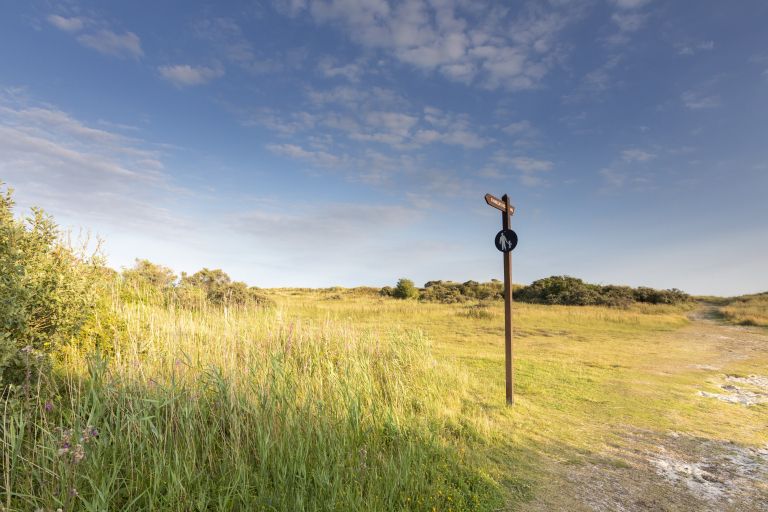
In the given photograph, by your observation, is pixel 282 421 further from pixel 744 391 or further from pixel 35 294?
pixel 744 391

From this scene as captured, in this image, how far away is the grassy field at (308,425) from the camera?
3.46 metres

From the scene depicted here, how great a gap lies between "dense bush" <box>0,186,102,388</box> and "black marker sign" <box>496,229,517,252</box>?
7.47m

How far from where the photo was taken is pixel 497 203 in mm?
8180

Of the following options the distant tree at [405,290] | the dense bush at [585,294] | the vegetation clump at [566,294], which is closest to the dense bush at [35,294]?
the vegetation clump at [566,294]

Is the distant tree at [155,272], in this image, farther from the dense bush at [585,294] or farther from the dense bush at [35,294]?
the dense bush at [585,294]

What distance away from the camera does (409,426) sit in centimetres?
524

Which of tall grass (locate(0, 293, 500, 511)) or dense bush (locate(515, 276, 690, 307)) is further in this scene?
dense bush (locate(515, 276, 690, 307))

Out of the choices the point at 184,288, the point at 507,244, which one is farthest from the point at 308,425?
the point at 184,288

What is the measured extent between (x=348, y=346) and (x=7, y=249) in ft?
17.7

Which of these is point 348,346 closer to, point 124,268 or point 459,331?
point 124,268

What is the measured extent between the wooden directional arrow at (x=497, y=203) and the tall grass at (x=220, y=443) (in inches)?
162

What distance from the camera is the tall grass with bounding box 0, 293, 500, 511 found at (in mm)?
3367

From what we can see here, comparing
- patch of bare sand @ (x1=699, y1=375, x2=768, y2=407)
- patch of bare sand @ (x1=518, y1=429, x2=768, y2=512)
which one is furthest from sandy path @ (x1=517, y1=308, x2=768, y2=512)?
patch of bare sand @ (x1=699, y1=375, x2=768, y2=407)

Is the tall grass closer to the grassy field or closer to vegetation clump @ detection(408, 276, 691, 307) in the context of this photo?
the grassy field
